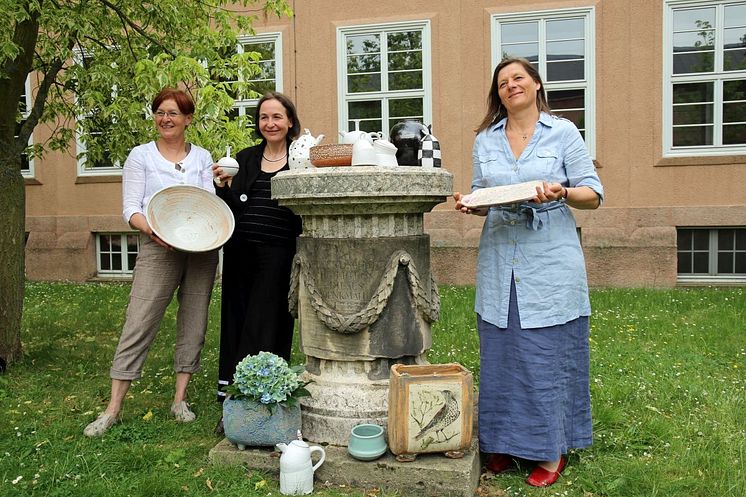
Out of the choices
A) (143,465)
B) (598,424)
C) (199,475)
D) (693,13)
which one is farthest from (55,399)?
(693,13)

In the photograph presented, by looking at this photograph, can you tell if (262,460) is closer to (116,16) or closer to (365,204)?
(365,204)

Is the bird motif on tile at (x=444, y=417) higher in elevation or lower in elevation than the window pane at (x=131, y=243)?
lower

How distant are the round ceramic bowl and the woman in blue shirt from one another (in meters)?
0.61

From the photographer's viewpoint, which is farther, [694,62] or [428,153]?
[694,62]

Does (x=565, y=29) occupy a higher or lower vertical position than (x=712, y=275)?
higher

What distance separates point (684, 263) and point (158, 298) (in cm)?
837

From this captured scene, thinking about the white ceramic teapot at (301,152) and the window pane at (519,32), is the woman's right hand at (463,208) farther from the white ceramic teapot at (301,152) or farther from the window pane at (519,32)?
the window pane at (519,32)

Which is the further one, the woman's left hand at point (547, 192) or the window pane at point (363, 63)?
the window pane at point (363, 63)

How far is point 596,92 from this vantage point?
9906mm

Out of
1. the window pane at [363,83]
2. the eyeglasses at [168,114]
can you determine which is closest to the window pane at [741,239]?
the window pane at [363,83]

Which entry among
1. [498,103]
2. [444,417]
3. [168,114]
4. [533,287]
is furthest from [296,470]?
[168,114]

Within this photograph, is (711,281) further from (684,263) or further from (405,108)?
(405,108)

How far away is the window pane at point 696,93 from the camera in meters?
9.83

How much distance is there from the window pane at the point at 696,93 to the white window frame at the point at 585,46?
115cm
